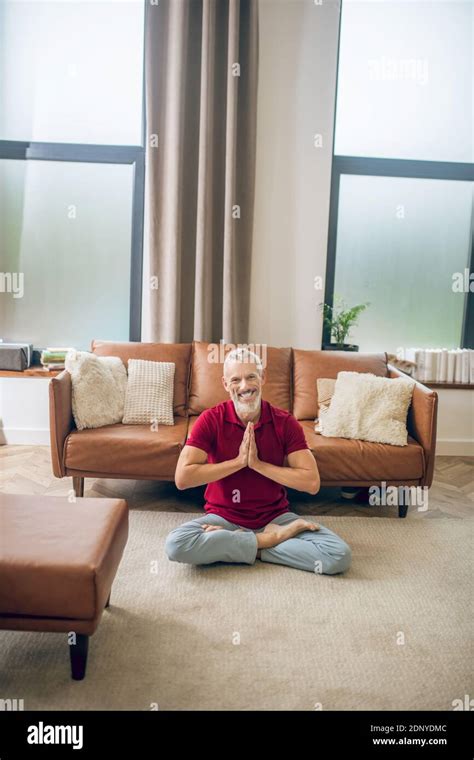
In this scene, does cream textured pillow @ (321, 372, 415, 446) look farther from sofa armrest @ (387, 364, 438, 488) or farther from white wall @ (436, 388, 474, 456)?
white wall @ (436, 388, 474, 456)

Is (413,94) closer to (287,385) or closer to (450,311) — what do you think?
(450,311)

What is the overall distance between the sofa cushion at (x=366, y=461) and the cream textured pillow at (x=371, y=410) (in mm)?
60

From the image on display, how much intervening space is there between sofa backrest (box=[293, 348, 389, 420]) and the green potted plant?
47 cm

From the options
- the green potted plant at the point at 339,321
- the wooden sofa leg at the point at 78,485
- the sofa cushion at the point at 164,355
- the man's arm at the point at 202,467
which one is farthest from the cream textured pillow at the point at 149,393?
the green potted plant at the point at 339,321

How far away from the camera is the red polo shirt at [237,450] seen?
9.16 feet

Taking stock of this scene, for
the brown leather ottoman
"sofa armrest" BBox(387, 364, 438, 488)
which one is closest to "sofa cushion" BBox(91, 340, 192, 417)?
"sofa armrest" BBox(387, 364, 438, 488)

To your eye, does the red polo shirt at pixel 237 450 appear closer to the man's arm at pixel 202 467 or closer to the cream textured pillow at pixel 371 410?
the man's arm at pixel 202 467

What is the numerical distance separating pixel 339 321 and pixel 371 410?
106cm

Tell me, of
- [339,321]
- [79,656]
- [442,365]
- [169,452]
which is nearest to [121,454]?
[169,452]

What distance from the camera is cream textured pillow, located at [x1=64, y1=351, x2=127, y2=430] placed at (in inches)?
137

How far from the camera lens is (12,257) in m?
4.55
